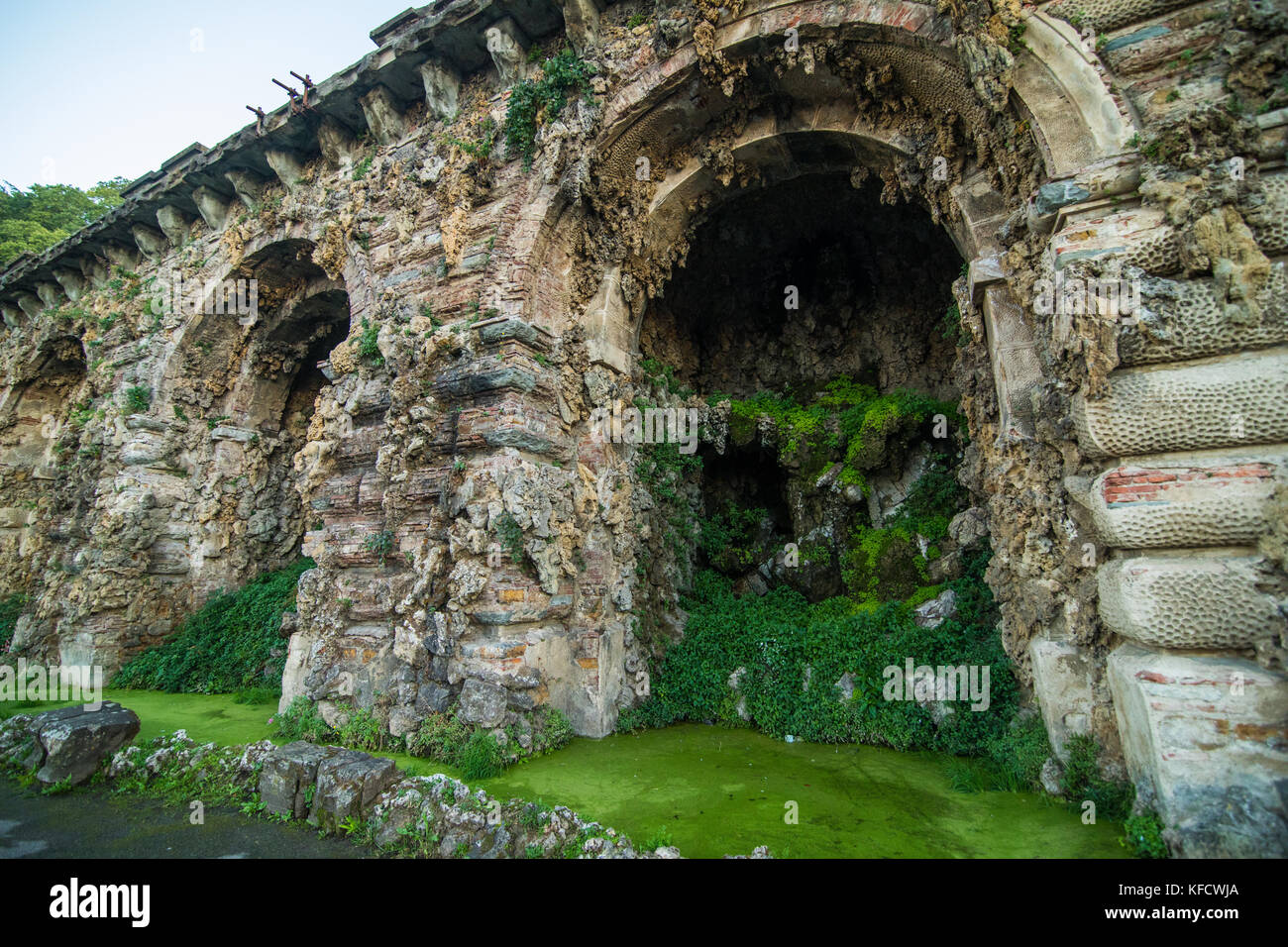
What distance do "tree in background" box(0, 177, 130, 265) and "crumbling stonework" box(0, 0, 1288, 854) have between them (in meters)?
Result: 9.03

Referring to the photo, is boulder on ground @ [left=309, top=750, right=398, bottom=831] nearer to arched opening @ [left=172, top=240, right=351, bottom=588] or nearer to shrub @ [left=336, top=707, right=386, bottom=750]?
shrub @ [left=336, top=707, right=386, bottom=750]

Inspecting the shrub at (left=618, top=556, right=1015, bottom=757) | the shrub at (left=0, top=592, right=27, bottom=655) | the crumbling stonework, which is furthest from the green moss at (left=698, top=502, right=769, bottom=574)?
the shrub at (left=0, top=592, right=27, bottom=655)

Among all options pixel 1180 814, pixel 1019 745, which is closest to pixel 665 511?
pixel 1019 745

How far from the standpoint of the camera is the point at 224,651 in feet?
26.1

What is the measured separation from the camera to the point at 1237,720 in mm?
2584

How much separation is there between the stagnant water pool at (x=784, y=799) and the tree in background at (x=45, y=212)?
57.3ft

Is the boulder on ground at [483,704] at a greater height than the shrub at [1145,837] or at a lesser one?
greater

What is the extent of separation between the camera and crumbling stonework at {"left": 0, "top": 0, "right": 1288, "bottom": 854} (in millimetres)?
2920

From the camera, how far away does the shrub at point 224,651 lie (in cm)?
752

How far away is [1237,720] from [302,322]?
11277 millimetres

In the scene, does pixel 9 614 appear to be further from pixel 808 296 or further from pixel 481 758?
pixel 808 296

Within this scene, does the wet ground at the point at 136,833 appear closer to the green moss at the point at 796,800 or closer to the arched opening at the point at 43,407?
the green moss at the point at 796,800

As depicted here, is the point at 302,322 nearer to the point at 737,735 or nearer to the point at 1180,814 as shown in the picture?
the point at 737,735

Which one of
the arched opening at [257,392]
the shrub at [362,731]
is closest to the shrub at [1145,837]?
the shrub at [362,731]
